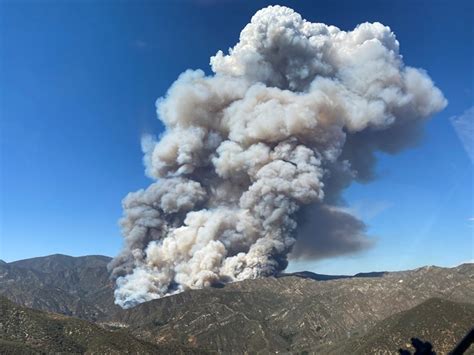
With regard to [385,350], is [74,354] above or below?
above

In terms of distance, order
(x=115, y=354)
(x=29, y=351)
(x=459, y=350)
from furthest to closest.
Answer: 1. (x=115, y=354)
2. (x=29, y=351)
3. (x=459, y=350)

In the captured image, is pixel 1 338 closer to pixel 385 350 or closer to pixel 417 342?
pixel 385 350

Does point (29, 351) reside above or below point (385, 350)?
above

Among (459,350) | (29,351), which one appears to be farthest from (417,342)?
(29,351)

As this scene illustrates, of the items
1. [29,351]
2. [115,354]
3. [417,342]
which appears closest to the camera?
[417,342]

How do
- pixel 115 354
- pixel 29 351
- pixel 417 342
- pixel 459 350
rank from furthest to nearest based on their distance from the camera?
1. pixel 115 354
2. pixel 29 351
3. pixel 417 342
4. pixel 459 350

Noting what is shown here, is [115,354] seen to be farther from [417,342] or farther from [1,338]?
[417,342]

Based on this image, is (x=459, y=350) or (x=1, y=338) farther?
(x=1, y=338)

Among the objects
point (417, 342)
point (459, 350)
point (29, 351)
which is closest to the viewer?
point (459, 350)

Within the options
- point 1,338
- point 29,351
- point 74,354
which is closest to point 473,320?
point 74,354
